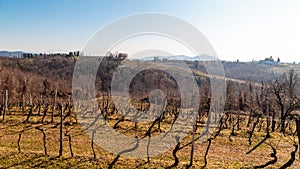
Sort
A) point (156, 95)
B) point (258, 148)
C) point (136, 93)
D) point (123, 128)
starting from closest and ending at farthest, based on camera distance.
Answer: point (258, 148) → point (123, 128) → point (156, 95) → point (136, 93)

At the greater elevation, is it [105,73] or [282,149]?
[105,73]

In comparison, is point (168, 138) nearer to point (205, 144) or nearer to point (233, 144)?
point (205, 144)

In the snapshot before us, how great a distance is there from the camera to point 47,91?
61.7 m

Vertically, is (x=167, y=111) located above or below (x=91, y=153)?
below

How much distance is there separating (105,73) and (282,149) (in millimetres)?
40033

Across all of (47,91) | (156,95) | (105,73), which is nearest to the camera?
(156,95)

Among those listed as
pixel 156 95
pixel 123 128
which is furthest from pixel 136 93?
pixel 123 128


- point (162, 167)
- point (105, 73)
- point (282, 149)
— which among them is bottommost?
point (282, 149)

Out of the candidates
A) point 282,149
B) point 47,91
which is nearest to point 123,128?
point 282,149

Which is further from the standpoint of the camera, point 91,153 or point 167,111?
point 167,111

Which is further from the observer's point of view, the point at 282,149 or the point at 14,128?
the point at 14,128

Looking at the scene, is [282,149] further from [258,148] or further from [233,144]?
[233,144]

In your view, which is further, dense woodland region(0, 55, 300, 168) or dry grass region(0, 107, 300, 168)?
dense woodland region(0, 55, 300, 168)

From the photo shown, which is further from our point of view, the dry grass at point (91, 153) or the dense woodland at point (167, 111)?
the dense woodland at point (167, 111)
